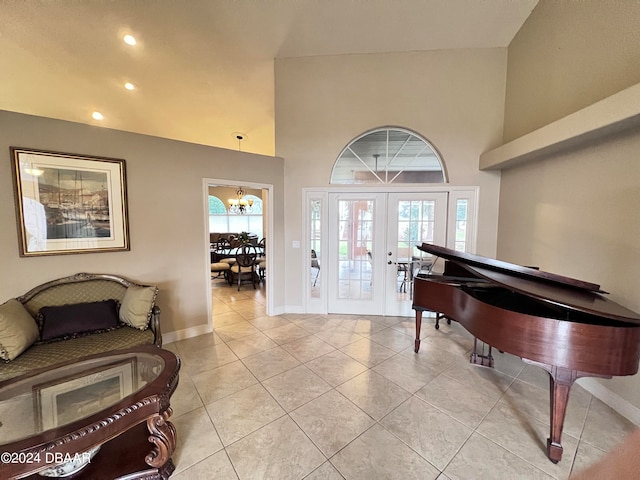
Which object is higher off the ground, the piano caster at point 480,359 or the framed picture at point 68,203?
the framed picture at point 68,203

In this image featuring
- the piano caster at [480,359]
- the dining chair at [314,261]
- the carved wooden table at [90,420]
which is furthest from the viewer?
the dining chair at [314,261]

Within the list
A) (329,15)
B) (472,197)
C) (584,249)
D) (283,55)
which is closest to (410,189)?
(472,197)

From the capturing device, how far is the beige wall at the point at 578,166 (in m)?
2.12

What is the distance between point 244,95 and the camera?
500 cm

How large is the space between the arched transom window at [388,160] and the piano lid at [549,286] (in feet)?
6.02

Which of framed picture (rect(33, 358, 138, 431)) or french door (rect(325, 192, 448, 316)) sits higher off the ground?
french door (rect(325, 192, 448, 316))

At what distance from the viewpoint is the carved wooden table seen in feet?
3.93

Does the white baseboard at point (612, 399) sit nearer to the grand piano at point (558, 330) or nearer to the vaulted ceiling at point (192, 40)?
the grand piano at point (558, 330)

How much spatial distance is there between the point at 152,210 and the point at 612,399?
196 inches

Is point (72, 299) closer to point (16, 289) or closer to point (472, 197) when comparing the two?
point (16, 289)

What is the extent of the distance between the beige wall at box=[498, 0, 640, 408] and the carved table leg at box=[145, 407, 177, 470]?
138 inches

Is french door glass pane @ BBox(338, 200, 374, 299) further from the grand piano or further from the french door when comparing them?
the grand piano

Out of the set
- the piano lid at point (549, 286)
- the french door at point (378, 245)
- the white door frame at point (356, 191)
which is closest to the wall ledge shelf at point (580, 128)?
the white door frame at point (356, 191)

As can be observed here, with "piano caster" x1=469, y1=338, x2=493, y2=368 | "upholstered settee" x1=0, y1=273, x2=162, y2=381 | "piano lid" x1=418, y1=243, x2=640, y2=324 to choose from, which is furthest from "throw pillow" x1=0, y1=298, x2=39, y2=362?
"piano caster" x1=469, y1=338, x2=493, y2=368
